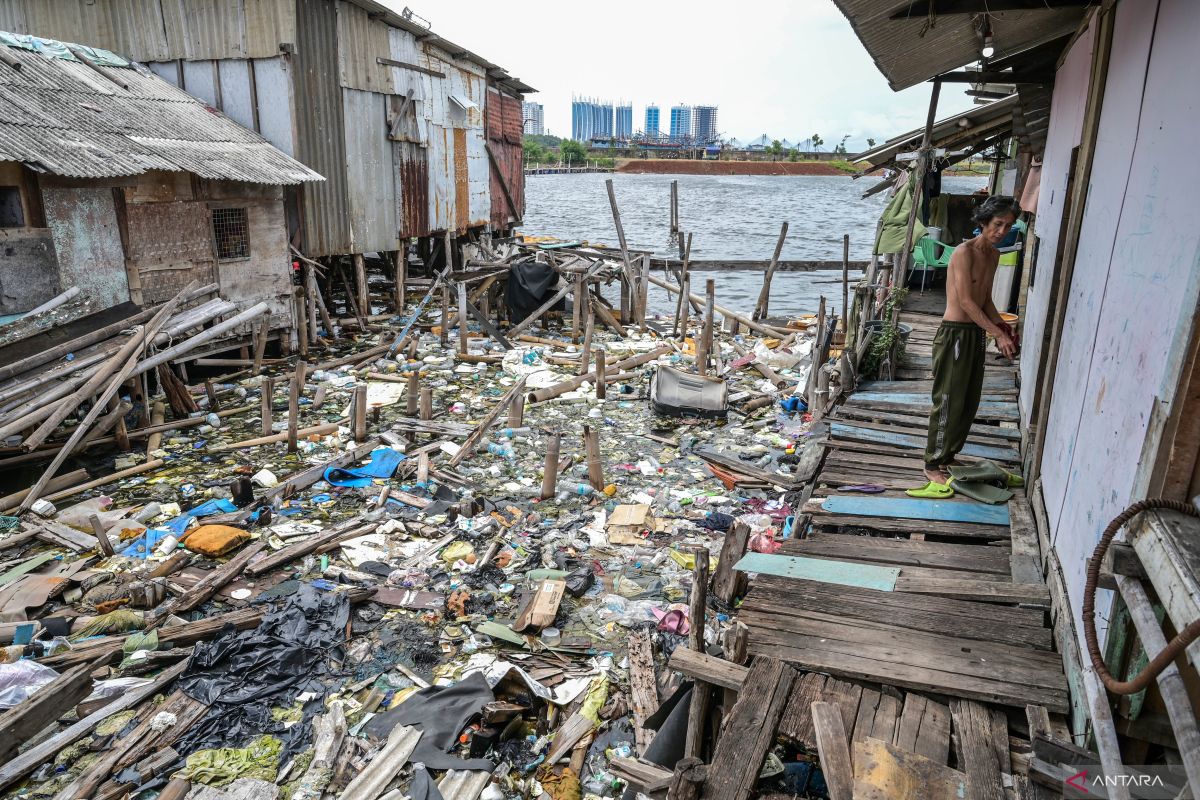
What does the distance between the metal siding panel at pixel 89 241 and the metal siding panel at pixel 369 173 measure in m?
5.21

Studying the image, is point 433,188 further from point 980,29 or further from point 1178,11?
point 1178,11

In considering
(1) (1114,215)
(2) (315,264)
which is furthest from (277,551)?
(2) (315,264)

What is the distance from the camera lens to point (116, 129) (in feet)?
36.9

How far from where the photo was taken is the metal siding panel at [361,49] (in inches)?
580

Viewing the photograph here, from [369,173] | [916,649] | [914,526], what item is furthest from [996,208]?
[369,173]

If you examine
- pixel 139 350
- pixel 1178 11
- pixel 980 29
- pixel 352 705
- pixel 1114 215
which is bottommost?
pixel 352 705

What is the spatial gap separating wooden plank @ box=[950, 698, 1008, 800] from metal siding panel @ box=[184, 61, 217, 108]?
15.8 m

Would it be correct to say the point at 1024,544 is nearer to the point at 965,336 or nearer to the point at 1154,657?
the point at 965,336

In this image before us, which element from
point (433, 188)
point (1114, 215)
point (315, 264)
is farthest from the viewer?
point (433, 188)

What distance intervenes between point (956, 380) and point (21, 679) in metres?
6.98

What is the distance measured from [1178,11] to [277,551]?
293 inches

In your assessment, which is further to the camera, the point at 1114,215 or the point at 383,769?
the point at 383,769

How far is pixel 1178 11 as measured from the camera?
302 cm

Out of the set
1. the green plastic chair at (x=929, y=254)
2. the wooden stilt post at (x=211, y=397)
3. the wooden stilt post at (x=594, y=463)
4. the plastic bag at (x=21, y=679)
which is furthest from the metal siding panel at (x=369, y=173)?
the plastic bag at (x=21, y=679)
